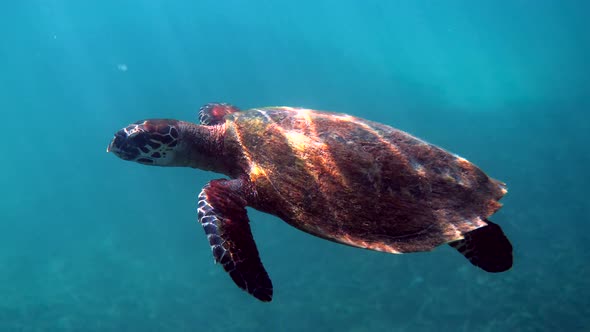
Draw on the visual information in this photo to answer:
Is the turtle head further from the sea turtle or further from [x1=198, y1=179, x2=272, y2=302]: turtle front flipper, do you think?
[x1=198, y1=179, x2=272, y2=302]: turtle front flipper

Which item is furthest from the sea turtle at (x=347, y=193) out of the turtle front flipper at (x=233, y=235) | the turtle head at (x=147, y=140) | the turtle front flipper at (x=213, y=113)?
the turtle front flipper at (x=213, y=113)

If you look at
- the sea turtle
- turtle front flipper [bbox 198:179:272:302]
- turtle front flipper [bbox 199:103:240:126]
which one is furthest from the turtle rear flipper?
turtle front flipper [bbox 199:103:240:126]

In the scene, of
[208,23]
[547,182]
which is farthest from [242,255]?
[208,23]

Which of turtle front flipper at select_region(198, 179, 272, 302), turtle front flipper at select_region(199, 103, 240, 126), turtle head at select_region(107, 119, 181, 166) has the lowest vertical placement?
turtle front flipper at select_region(198, 179, 272, 302)

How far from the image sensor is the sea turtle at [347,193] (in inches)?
142

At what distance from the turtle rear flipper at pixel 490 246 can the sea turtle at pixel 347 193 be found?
11 millimetres

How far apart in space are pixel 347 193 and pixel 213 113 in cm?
354

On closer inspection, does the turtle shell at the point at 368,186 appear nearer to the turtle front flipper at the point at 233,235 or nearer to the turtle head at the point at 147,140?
the turtle front flipper at the point at 233,235

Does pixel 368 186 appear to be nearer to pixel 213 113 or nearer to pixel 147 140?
pixel 147 140

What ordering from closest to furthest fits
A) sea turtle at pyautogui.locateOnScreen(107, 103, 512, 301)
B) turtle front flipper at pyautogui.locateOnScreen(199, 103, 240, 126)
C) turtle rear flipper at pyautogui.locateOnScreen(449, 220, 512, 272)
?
1. sea turtle at pyautogui.locateOnScreen(107, 103, 512, 301)
2. turtle rear flipper at pyautogui.locateOnScreen(449, 220, 512, 272)
3. turtle front flipper at pyautogui.locateOnScreen(199, 103, 240, 126)

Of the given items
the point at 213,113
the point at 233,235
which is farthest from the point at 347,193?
the point at 213,113

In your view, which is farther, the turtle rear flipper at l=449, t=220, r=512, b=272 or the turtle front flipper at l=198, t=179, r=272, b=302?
the turtle rear flipper at l=449, t=220, r=512, b=272

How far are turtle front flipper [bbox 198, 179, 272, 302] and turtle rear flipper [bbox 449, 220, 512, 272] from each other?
240 centimetres

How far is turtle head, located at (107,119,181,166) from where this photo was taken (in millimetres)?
5199
